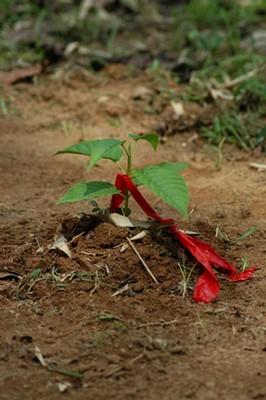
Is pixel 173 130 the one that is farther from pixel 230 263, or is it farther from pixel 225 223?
pixel 230 263

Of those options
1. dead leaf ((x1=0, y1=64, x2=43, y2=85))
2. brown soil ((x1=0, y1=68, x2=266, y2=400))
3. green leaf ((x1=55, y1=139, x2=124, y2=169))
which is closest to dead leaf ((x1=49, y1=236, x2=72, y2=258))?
brown soil ((x1=0, y1=68, x2=266, y2=400))

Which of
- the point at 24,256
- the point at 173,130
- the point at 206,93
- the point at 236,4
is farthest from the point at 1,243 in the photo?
the point at 236,4

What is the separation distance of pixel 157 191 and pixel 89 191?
263 millimetres

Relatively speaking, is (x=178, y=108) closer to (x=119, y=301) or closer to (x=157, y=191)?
(x=157, y=191)

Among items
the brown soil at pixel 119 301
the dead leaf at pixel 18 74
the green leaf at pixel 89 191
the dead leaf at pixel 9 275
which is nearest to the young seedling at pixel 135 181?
the green leaf at pixel 89 191

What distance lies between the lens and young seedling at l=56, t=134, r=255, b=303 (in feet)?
8.82

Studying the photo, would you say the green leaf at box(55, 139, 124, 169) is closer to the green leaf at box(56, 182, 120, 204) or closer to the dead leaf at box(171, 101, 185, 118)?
the green leaf at box(56, 182, 120, 204)

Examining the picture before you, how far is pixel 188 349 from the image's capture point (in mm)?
2428

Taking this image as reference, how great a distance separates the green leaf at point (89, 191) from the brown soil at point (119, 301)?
6.3 inches

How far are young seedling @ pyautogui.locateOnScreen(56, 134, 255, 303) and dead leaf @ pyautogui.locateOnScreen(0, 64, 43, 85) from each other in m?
2.24

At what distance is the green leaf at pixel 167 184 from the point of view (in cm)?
265

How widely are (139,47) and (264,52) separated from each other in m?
0.88

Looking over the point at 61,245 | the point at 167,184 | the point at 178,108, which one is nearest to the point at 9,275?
the point at 61,245

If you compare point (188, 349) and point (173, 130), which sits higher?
point (188, 349)
